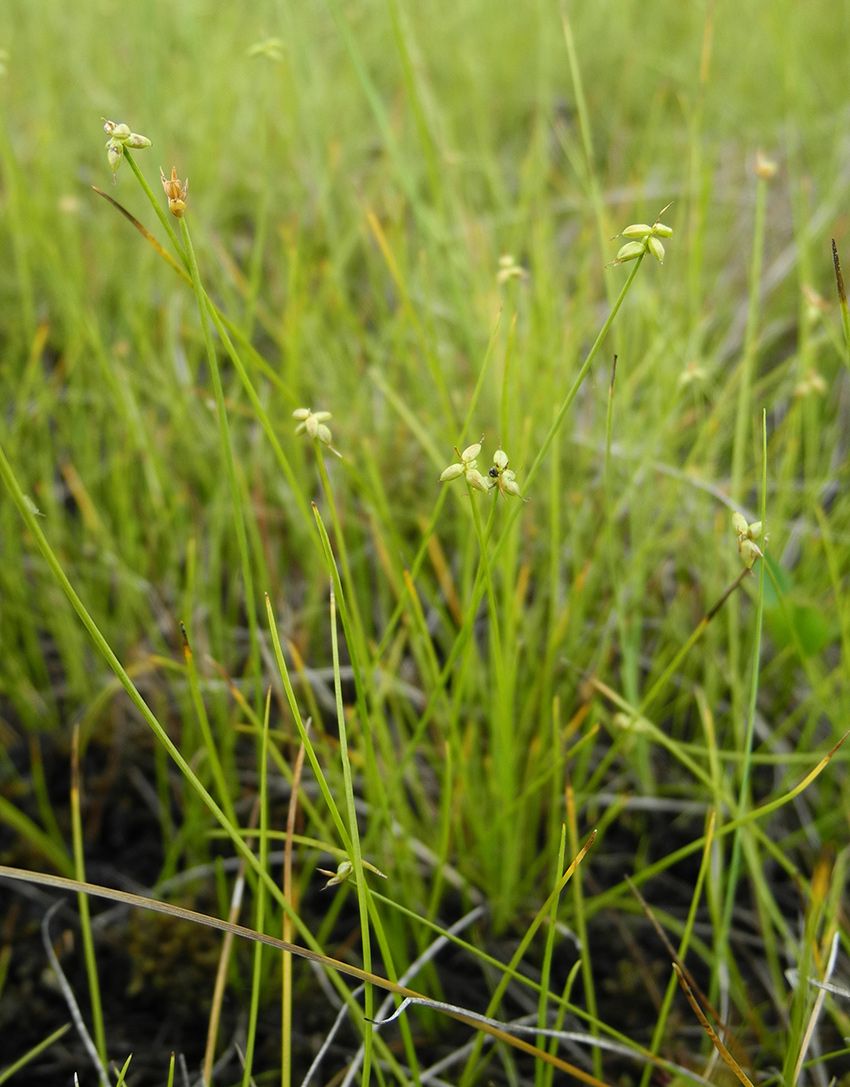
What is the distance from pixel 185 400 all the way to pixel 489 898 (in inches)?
33.9

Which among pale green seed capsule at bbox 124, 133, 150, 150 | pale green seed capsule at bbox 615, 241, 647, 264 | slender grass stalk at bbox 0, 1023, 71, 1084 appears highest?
pale green seed capsule at bbox 124, 133, 150, 150

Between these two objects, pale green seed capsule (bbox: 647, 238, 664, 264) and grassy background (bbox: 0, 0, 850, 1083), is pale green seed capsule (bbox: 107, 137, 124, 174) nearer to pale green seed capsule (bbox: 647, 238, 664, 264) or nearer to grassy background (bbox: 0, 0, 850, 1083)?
grassy background (bbox: 0, 0, 850, 1083)

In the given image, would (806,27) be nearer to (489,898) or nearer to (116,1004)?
(489,898)

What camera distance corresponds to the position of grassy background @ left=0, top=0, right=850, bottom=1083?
31.4 inches

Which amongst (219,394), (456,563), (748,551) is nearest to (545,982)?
(748,551)

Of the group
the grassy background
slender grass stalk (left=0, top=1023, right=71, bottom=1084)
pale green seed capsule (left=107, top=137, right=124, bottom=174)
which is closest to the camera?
pale green seed capsule (left=107, top=137, right=124, bottom=174)

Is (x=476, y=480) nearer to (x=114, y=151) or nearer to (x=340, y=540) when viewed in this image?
(x=340, y=540)

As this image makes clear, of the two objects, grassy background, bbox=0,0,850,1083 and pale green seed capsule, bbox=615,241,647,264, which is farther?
grassy background, bbox=0,0,850,1083

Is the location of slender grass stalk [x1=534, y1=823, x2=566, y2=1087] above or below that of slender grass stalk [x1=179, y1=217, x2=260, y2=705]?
below

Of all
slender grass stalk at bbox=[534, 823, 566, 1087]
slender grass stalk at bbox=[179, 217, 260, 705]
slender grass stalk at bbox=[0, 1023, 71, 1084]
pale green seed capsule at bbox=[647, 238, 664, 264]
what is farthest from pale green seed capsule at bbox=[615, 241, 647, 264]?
slender grass stalk at bbox=[0, 1023, 71, 1084]

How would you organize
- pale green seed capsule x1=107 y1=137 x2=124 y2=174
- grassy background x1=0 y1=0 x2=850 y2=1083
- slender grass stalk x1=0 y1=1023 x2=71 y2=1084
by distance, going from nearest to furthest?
pale green seed capsule x1=107 y1=137 x2=124 y2=174 < slender grass stalk x1=0 y1=1023 x2=71 y2=1084 < grassy background x1=0 y1=0 x2=850 y2=1083

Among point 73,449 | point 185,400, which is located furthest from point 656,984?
point 73,449

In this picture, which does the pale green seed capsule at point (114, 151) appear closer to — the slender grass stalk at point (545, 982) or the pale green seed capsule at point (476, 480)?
the pale green seed capsule at point (476, 480)

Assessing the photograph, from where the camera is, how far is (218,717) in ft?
3.11
